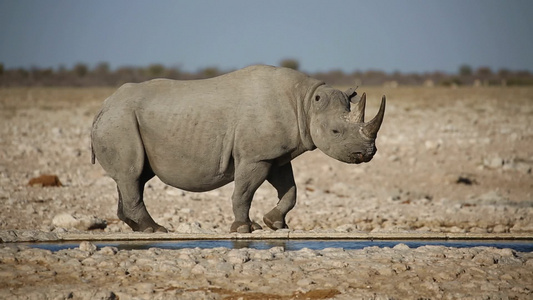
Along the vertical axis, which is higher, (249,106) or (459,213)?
(249,106)

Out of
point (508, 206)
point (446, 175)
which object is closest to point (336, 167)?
point (446, 175)

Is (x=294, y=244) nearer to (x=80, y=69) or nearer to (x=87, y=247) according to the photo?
(x=87, y=247)

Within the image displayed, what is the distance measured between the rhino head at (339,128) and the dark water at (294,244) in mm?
974

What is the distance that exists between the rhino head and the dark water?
3.20 feet

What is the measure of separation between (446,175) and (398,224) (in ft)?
15.7

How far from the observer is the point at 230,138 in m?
10.1

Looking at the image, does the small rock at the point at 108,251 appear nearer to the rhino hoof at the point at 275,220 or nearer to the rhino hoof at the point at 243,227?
the rhino hoof at the point at 243,227

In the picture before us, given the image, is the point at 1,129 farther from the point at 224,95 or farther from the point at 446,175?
the point at 224,95

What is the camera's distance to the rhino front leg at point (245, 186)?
33.1ft

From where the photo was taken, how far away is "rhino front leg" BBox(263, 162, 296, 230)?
10586mm

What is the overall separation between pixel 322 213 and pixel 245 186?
3190 millimetres

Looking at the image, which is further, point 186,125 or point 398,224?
point 398,224

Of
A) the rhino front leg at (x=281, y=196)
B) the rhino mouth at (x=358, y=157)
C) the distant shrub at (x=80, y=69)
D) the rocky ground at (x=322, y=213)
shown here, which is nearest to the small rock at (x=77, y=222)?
the rocky ground at (x=322, y=213)

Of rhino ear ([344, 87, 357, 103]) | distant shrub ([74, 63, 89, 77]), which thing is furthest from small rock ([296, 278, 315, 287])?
distant shrub ([74, 63, 89, 77])
